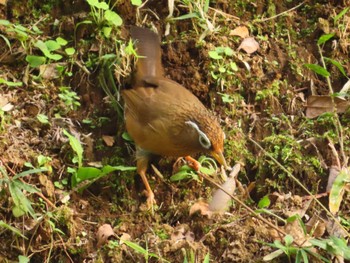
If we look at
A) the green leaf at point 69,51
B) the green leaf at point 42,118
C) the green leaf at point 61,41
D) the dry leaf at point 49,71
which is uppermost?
the green leaf at point 61,41

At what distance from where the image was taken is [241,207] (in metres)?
5.77

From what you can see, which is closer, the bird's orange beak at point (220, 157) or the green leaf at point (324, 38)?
the bird's orange beak at point (220, 157)

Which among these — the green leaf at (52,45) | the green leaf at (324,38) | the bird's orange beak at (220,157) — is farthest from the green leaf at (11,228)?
the green leaf at (324,38)

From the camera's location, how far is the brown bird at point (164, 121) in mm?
5793

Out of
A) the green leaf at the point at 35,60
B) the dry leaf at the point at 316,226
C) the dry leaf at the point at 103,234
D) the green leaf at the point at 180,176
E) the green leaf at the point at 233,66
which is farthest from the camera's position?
the green leaf at the point at 233,66

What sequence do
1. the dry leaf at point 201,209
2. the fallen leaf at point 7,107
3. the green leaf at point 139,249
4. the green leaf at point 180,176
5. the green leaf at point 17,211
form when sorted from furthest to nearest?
the fallen leaf at point 7,107, the green leaf at point 180,176, the dry leaf at point 201,209, the green leaf at point 17,211, the green leaf at point 139,249

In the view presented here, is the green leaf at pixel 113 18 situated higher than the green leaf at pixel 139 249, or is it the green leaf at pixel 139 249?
the green leaf at pixel 113 18

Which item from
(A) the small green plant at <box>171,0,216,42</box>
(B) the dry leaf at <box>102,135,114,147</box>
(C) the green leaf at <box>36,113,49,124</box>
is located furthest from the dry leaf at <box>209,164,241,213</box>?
(C) the green leaf at <box>36,113,49,124</box>

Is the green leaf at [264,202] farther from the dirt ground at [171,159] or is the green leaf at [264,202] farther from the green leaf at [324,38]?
the green leaf at [324,38]

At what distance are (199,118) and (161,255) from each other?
109cm

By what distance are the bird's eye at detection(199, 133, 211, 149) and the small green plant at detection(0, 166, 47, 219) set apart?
1202mm

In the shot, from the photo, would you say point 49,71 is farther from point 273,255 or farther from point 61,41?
point 273,255

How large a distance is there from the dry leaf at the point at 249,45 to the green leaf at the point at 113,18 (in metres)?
1.05

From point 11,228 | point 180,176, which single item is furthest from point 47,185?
point 180,176
